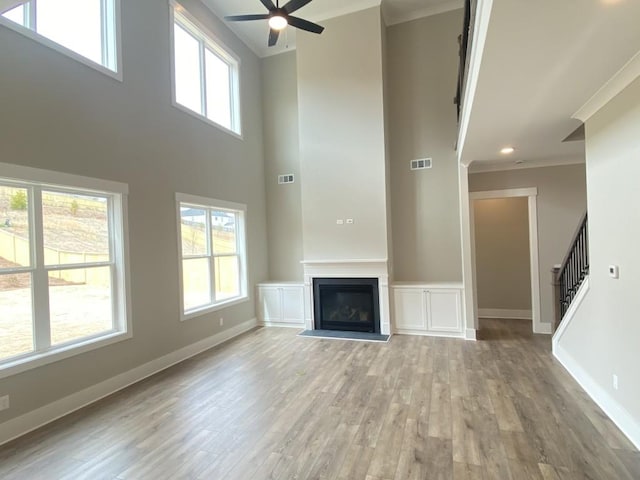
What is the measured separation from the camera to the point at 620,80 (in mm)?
2559

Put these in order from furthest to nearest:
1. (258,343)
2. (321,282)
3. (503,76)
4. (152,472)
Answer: (321,282), (258,343), (503,76), (152,472)

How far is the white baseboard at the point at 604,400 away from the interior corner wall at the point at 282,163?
4463mm

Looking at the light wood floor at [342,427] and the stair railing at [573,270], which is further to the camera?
the stair railing at [573,270]

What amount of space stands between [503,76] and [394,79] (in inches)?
164

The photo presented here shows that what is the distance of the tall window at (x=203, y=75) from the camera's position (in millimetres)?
A: 5102

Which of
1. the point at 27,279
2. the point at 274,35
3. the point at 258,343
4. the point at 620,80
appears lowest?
the point at 258,343

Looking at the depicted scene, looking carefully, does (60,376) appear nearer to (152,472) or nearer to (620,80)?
(152,472)

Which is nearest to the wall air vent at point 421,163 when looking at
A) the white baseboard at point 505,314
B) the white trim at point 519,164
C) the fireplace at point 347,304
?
the white trim at point 519,164

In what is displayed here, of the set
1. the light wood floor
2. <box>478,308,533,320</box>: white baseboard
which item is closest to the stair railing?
the light wood floor

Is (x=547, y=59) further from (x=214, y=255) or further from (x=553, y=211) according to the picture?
(x=214, y=255)

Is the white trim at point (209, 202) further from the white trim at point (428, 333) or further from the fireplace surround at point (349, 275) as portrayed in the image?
the white trim at point (428, 333)

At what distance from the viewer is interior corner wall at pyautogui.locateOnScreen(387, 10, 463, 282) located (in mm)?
5973

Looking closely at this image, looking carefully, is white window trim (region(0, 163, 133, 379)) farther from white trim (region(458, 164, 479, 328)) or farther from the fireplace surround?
white trim (region(458, 164, 479, 328))

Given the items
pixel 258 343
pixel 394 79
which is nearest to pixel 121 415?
pixel 258 343
